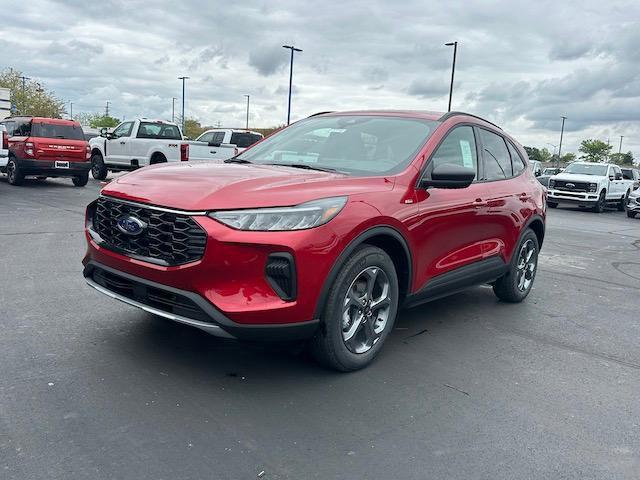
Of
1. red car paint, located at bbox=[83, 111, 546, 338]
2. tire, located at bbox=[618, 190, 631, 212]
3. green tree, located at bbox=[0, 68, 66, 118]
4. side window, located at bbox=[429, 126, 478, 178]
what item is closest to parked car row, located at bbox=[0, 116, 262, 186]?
side window, located at bbox=[429, 126, 478, 178]

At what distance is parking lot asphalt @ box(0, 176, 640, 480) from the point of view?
2.85 meters

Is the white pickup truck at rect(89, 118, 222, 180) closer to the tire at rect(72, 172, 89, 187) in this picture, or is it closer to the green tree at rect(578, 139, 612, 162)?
the tire at rect(72, 172, 89, 187)

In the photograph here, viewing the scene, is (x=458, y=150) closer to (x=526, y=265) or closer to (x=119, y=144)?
(x=526, y=265)

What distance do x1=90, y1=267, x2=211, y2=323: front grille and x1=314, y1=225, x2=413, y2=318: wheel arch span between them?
27.9 inches

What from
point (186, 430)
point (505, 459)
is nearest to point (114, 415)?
point (186, 430)

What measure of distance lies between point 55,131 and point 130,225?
14.8 meters

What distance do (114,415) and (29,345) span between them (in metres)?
1.29

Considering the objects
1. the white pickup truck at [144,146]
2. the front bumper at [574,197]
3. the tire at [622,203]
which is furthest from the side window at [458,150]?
the tire at [622,203]

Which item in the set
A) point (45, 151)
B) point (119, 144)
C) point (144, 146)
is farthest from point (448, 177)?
point (119, 144)

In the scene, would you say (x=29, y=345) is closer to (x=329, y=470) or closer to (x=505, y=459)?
(x=329, y=470)

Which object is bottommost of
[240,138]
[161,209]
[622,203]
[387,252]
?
[622,203]

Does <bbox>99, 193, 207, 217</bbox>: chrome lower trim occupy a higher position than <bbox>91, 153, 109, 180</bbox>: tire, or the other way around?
<bbox>99, 193, 207, 217</bbox>: chrome lower trim

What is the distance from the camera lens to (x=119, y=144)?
1931 centimetres

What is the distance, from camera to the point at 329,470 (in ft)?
9.17
